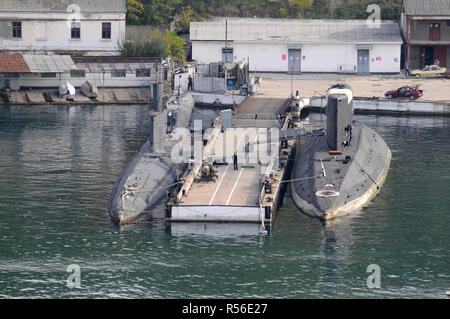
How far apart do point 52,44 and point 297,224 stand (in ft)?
238

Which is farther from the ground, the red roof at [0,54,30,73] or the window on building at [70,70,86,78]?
the red roof at [0,54,30,73]

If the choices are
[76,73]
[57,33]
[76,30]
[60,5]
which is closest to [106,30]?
[76,30]

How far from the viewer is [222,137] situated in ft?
277

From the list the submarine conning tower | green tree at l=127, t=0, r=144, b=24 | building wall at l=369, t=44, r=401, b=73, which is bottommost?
the submarine conning tower

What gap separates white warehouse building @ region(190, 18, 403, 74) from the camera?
12469 centimetres

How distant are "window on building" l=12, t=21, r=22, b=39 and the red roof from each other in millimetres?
8389

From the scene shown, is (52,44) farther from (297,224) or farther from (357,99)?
(297,224)

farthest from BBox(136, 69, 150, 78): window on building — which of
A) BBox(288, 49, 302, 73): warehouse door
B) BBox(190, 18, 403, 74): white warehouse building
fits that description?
BBox(288, 49, 302, 73): warehouse door

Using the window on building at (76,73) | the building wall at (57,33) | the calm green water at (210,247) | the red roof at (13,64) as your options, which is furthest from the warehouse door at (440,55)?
the red roof at (13,64)

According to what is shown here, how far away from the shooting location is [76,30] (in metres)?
125

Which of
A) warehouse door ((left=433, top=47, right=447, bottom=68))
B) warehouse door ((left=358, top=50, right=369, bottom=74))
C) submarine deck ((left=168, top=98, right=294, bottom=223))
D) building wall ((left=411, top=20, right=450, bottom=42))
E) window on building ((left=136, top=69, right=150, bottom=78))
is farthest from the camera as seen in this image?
warehouse door ((left=433, top=47, right=447, bottom=68))

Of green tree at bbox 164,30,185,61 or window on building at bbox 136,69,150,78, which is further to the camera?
green tree at bbox 164,30,185,61

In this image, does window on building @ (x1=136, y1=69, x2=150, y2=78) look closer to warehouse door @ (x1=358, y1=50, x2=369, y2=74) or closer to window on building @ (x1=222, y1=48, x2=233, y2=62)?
window on building @ (x1=222, y1=48, x2=233, y2=62)

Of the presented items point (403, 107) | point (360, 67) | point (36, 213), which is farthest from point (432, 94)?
point (36, 213)
